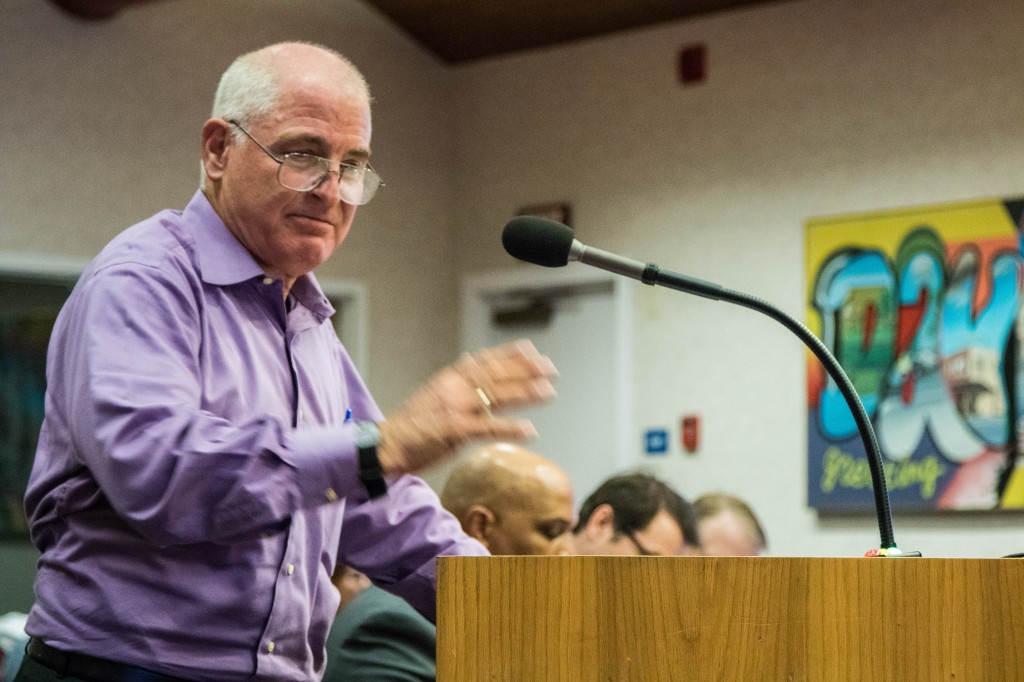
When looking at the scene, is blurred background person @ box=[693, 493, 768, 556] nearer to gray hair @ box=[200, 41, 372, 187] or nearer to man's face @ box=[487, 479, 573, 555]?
man's face @ box=[487, 479, 573, 555]

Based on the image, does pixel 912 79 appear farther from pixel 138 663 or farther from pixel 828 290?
pixel 138 663

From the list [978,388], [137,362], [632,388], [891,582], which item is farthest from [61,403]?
[632,388]

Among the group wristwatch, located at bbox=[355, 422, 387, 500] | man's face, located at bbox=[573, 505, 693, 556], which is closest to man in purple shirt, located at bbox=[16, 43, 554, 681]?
wristwatch, located at bbox=[355, 422, 387, 500]

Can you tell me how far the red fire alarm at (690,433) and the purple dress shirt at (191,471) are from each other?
3.82 m

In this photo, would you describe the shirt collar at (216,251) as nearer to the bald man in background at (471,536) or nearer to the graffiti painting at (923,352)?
the bald man in background at (471,536)

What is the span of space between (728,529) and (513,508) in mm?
1273

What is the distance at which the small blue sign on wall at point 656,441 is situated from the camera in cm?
560

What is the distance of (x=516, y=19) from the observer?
19.4 feet

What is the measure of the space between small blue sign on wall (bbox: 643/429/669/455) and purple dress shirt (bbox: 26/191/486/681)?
3883 mm

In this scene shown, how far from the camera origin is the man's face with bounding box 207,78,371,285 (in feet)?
5.42

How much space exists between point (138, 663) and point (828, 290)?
4.13 m

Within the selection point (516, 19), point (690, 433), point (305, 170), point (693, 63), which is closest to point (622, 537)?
point (305, 170)

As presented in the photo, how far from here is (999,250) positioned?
487cm

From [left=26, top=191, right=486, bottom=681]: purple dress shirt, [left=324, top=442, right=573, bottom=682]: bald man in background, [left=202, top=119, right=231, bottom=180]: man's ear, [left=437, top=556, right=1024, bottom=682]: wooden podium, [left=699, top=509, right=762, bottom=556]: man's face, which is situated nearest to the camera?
[left=437, top=556, right=1024, bottom=682]: wooden podium
